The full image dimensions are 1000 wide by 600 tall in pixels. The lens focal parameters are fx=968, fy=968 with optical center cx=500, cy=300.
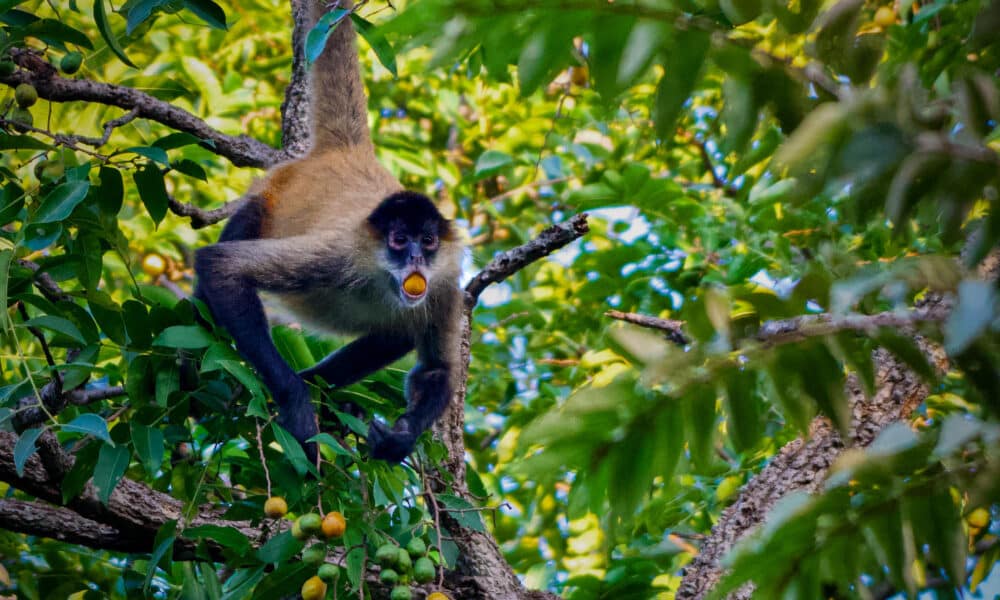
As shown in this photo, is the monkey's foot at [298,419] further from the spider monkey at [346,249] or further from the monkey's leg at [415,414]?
the spider monkey at [346,249]

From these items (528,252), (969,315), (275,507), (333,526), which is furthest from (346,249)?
(969,315)

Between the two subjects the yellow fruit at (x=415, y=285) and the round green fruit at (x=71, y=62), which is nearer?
the round green fruit at (x=71, y=62)

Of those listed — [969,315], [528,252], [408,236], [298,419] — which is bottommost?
[969,315]

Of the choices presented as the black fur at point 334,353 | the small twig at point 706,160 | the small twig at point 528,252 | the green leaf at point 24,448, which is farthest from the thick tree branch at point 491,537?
the small twig at point 706,160

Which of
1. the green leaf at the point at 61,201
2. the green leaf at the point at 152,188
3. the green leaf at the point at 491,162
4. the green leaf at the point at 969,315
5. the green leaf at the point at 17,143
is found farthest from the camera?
the green leaf at the point at 491,162

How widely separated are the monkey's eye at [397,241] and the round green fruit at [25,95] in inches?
70.5

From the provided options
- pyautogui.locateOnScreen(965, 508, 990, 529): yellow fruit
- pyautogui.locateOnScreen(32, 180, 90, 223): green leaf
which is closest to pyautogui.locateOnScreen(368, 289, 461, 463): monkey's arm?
pyautogui.locateOnScreen(32, 180, 90, 223): green leaf

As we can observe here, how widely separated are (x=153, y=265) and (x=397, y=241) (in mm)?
2754

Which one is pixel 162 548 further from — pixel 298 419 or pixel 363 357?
pixel 363 357

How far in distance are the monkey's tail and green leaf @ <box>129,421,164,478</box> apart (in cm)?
216

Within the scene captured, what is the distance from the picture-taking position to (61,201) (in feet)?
8.39

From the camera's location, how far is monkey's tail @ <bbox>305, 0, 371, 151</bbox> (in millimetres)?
4422

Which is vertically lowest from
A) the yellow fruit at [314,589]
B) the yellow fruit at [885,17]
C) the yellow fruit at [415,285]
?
the yellow fruit at [314,589]

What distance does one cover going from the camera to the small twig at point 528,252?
321 centimetres
